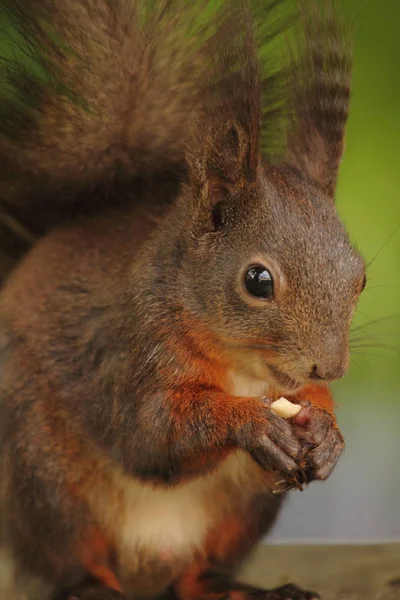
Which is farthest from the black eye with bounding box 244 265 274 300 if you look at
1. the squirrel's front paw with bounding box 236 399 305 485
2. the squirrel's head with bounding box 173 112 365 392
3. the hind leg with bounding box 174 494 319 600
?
the hind leg with bounding box 174 494 319 600

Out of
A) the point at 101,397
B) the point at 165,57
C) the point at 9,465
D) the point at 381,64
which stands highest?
the point at 381,64

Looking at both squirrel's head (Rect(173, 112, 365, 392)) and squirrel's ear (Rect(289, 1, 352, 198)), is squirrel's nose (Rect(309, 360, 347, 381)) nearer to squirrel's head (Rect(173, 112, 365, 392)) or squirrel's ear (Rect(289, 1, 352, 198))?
squirrel's head (Rect(173, 112, 365, 392))

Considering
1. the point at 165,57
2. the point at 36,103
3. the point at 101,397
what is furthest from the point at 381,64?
the point at 101,397

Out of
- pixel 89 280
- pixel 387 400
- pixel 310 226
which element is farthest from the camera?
pixel 387 400

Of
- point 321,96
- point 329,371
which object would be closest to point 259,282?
point 329,371

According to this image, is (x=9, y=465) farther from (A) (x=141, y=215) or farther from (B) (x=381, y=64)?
(B) (x=381, y=64)

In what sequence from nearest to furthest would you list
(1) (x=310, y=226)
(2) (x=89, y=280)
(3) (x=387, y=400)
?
(1) (x=310, y=226), (2) (x=89, y=280), (3) (x=387, y=400)

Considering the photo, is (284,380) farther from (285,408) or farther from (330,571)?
(330,571)
